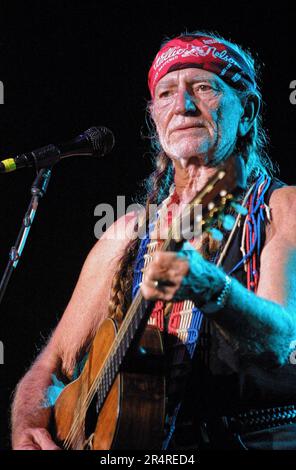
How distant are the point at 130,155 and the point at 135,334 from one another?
2630 mm

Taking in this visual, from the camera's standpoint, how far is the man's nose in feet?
10.3

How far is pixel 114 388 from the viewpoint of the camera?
221 centimetres

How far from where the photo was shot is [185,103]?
315cm

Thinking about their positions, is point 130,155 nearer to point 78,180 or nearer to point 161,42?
point 78,180

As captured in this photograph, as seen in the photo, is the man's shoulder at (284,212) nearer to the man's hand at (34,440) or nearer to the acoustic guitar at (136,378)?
the acoustic guitar at (136,378)

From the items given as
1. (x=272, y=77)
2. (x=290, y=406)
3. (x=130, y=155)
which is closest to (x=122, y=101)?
(x=130, y=155)

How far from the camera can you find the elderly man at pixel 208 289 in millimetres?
2051

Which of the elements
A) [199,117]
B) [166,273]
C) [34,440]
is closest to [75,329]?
[34,440]

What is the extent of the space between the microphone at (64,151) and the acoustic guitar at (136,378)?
2.88 feet

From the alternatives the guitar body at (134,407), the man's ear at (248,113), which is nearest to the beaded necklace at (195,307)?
the guitar body at (134,407)

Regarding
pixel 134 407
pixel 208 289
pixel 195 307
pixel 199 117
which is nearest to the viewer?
pixel 208 289

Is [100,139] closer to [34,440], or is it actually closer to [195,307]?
[195,307]

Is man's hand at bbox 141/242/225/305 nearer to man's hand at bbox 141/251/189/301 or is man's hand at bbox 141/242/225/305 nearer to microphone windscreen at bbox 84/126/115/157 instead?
man's hand at bbox 141/251/189/301

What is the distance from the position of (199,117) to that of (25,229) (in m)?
1.15
